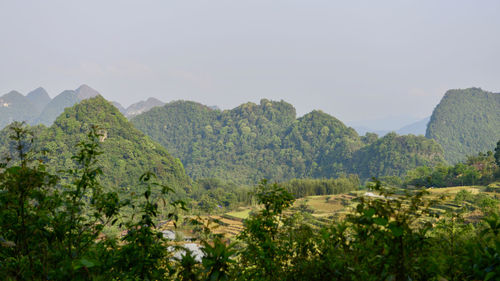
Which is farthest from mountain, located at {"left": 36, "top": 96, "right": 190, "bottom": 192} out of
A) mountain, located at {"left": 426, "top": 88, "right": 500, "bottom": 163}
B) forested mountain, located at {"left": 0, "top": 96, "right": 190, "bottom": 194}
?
mountain, located at {"left": 426, "top": 88, "right": 500, "bottom": 163}

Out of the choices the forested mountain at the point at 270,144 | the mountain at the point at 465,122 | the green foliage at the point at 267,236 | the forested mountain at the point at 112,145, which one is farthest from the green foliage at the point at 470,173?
the mountain at the point at 465,122

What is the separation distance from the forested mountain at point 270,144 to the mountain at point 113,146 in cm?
3886

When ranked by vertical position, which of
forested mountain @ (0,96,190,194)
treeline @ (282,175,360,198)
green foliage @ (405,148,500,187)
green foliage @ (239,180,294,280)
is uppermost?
forested mountain @ (0,96,190,194)

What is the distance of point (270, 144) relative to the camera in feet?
387

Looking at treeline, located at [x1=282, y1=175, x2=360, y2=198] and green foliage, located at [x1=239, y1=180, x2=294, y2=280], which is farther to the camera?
treeline, located at [x1=282, y1=175, x2=360, y2=198]

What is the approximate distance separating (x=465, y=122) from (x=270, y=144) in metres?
69.2

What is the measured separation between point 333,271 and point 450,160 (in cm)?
10945

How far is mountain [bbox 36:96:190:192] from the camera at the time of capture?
51750mm

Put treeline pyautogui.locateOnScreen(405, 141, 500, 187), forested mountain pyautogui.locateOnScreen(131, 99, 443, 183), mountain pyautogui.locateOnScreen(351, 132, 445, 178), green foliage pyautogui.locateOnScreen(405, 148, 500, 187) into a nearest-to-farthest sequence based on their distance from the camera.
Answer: treeline pyautogui.locateOnScreen(405, 141, 500, 187), green foliage pyautogui.locateOnScreen(405, 148, 500, 187), mountain pyautogui.locateOnScreen(351, 132, 445, 178), forested mountain pyautogui.locateOnScreen(131, 99, 443, 183)

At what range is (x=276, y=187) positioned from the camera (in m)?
2.73

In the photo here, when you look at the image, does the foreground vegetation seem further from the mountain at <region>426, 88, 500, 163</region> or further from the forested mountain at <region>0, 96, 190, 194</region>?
the mountain at <region>426, 88, 500, 163</region>

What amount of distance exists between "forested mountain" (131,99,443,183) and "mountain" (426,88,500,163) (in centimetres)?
2616

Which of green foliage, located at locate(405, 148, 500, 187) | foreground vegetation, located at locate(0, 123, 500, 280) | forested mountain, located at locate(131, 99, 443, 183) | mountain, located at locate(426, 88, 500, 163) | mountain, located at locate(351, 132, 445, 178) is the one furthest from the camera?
mountain, located at locate(426, 88, 500, 163)

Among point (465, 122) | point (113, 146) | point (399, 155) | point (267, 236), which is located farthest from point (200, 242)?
point (465, 122)
